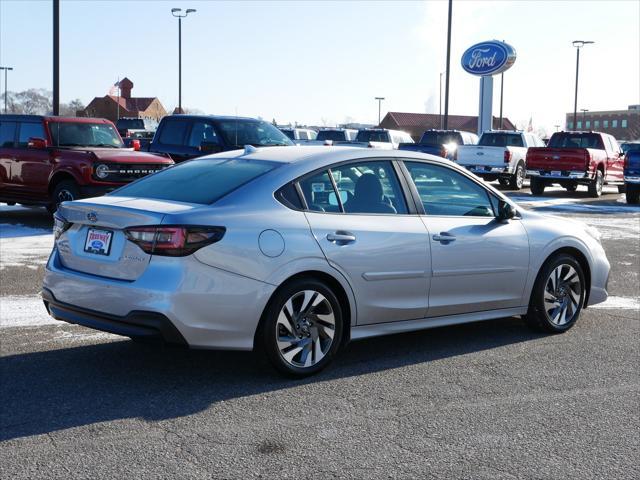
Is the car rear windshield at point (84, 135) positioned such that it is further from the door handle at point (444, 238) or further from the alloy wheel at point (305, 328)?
the alloy wheel at point (305, 328)

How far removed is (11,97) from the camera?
131750 millimetres

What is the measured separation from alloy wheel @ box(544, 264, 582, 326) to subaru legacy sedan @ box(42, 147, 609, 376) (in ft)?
0.08

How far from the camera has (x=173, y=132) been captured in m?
17.5

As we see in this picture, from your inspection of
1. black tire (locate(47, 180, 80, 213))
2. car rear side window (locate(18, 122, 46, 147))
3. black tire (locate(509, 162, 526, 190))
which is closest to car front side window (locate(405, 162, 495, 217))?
black tire (locate(47, 180, 80, 213))

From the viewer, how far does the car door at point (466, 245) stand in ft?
21.2

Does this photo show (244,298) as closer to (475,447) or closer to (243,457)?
(243,457)

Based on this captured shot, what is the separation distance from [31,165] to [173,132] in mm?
3236

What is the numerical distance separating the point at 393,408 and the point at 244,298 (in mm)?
1108

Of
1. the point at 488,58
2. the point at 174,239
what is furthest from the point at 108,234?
the point at 488,58

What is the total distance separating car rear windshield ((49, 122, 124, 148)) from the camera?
15.4 metres

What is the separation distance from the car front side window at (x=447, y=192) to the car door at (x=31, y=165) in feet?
32.0

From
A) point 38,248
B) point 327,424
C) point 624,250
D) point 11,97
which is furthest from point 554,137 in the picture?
point 11,97

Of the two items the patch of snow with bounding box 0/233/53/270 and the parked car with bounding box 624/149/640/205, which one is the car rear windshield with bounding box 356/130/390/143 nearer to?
the parked car with bounding box 624/149/640/205

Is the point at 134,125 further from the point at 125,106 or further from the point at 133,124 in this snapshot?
the point at 125,106
